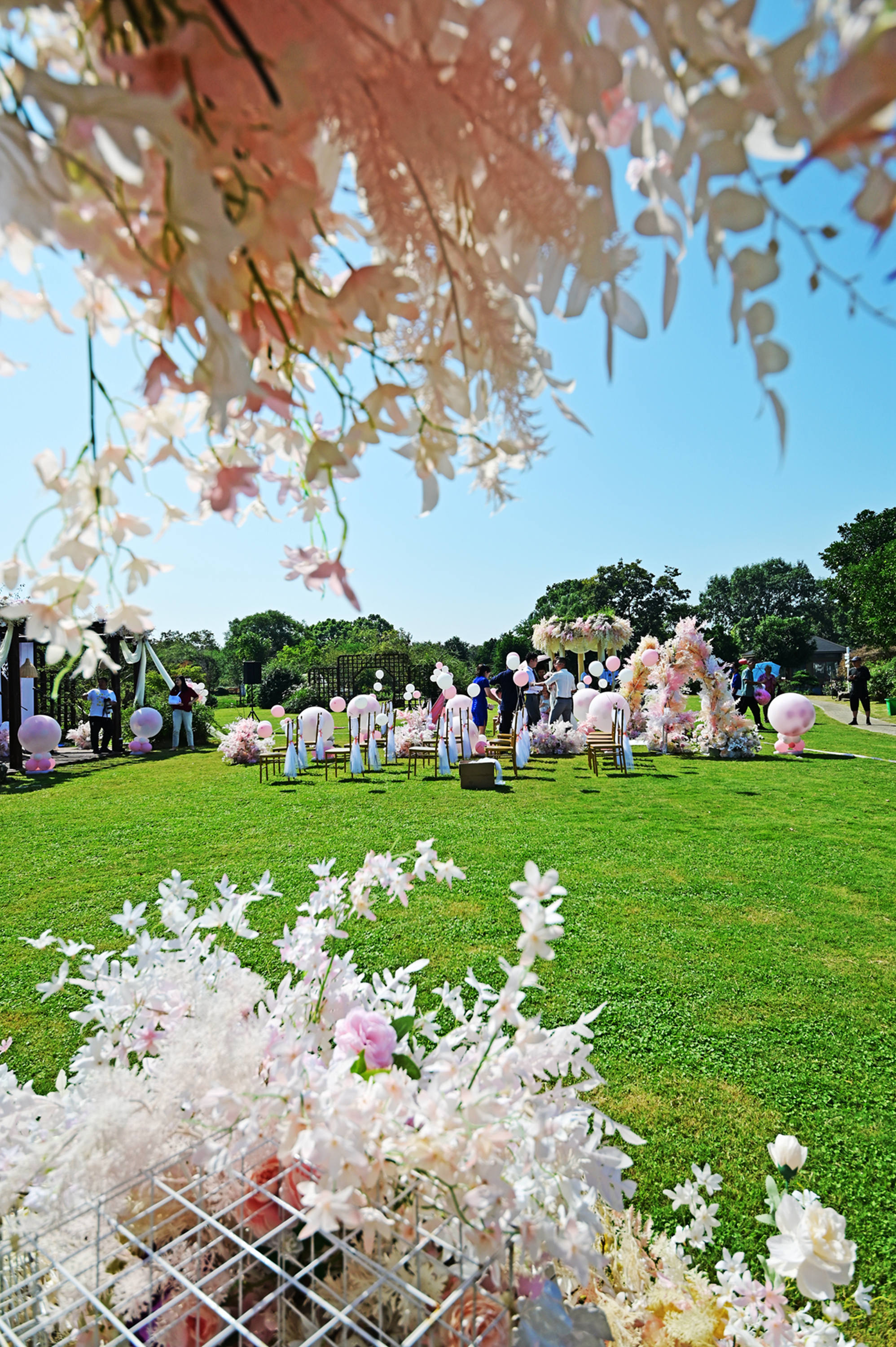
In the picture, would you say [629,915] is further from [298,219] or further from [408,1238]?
[298,219]

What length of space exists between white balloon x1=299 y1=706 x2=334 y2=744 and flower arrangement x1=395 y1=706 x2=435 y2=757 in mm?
1440

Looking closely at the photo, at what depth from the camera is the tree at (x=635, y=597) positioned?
54469 mm

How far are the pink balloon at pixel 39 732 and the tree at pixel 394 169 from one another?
12.1m

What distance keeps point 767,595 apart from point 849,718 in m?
65.7

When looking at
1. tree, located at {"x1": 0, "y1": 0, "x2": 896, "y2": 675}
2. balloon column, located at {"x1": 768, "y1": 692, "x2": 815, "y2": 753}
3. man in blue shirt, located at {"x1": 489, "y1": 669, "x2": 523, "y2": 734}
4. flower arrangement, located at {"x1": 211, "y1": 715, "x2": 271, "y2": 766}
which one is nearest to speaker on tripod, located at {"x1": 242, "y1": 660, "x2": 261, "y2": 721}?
flower arrangement, located at {"x1": 211, "y1": 715, "x2": 271, "y2": 766}

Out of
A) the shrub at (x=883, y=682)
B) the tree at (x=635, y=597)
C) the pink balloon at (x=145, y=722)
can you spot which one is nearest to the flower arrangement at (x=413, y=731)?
the pink balloon at (x=145, y=722)

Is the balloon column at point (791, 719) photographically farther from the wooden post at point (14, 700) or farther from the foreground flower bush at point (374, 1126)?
the wooden post at point (14, 700)

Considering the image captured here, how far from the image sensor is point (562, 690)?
13.7 meters

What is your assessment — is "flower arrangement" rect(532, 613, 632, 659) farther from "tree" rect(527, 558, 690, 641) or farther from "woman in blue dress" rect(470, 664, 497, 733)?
"tree" rect(527, 558, 690, 641)

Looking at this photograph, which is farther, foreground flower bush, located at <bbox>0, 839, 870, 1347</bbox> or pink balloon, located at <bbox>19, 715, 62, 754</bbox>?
pink balloon, located at <bbox>19, 715, 62, 754</bbox>

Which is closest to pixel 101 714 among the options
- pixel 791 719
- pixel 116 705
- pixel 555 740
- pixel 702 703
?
pixel 116 705

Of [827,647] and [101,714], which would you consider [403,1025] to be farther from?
[827,647]

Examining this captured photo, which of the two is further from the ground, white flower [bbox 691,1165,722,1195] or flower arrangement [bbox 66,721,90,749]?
flower arrangement [bbox 66,721,90,749]

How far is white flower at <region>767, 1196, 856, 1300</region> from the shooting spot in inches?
43.8
